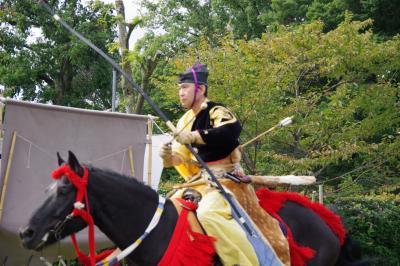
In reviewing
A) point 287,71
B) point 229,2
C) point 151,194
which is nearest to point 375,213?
point 287,71

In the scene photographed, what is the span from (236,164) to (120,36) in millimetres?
7804

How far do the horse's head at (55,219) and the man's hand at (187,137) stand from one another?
80 cm

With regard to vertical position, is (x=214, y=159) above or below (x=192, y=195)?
above

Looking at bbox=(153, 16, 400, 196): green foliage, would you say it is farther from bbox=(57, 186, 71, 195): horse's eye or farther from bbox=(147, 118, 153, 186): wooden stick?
bbox=(57, 186, 71, 195): horse's eye

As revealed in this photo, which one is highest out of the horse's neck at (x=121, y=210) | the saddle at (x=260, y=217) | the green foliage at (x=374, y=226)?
the horse's neck at (x=121, y=210)

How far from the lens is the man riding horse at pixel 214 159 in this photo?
4.41m

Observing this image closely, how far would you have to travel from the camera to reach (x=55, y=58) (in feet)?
73.7

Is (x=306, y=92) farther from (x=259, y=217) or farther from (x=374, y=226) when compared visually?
(x=259, y=217)

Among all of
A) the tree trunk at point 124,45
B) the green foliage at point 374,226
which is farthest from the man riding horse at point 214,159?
the tree trunk at point 124,45

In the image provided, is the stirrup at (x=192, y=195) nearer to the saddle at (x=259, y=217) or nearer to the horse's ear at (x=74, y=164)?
the saddle at (x=259, y=217)

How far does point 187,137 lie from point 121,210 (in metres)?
0.75

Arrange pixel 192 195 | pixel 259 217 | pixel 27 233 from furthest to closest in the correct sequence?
pixel 259 217 < pixel 192 195 < pixel 27 233

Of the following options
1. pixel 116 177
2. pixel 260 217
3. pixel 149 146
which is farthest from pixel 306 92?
pixel 116 177

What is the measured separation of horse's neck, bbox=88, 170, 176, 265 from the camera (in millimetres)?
3996
